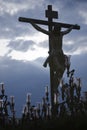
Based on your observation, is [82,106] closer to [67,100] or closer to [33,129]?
[67,100]

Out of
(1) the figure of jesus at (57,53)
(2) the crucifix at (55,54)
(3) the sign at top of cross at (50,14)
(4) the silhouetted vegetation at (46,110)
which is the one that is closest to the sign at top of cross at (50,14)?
(3) the sign at top of cross at (50,14)

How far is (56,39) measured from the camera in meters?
18.3

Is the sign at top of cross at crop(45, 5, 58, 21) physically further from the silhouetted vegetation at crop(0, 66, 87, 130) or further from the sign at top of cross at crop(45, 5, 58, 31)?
the silhouetted vegetation at crop(0, 66, 87, 130)

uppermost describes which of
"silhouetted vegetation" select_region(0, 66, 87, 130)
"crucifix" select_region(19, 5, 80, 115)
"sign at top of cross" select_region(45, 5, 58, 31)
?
"sign at top of cross" select_region(45, 5, 58, 31)

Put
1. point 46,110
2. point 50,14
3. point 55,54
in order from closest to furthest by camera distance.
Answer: point 46,110 < point 55,54 < point 50,14

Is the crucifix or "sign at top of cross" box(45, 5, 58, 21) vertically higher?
"sign at top of cross" box(45, 5, 58, 21)

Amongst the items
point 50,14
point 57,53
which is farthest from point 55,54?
point 50,14

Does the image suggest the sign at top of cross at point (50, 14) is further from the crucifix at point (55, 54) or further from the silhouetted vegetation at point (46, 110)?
the silhouetted vegetation at point (46, 110)

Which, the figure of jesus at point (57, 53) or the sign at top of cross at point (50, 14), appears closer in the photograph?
the figure of jesus at point (57, 53)

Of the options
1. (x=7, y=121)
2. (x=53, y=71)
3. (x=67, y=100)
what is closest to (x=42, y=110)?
(x=67, y=100)

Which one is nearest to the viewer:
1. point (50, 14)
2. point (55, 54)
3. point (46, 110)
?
point (46, 110)

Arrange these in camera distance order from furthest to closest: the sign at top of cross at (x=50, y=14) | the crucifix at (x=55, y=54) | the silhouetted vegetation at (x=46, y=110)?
the sign at top of cross at (x=50, y=14)
the crucifix at (x=55, y=54)
the silhouetted vegetation at (x=46, y=110)

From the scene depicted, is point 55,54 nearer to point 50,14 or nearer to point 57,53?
point 57,53

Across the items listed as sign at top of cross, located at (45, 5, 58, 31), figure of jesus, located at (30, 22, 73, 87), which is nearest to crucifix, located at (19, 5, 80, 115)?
figure of jesus, located at (30, 22, 73, 87)
